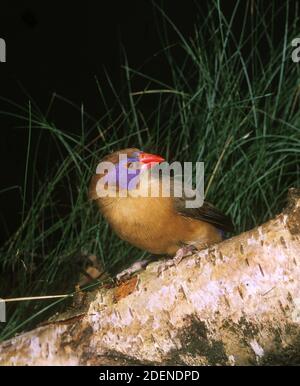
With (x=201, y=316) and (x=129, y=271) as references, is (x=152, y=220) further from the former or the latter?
(x=201, y=316)

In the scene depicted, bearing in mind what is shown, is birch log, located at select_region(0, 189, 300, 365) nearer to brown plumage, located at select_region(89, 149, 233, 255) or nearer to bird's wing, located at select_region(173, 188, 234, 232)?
brown plumage, located at select_region(89, 149, 233, 255)

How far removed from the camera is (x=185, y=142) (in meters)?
3.39

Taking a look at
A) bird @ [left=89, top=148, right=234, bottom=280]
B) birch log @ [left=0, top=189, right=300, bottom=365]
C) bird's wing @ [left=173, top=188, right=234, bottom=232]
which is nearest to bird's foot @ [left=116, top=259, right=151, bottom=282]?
bird @ [left=89, top=148, right=234, bottom=280]

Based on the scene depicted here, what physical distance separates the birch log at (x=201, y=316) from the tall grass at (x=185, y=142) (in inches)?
33.1

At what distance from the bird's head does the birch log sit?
41cm

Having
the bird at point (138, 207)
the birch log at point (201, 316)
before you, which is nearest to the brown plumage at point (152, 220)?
the bird at point (138, 207)

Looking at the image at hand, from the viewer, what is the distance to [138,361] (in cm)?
212

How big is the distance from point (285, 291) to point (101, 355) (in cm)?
61

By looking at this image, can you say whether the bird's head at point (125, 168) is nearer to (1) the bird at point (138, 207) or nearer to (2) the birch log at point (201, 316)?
(1) the bird at point (138, 207)

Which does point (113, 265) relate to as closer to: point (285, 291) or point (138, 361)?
point (138, 361)

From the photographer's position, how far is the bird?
2.45 m

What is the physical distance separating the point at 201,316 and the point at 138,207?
0.57 meters

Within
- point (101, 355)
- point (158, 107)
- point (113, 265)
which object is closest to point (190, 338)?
point (101, 355)

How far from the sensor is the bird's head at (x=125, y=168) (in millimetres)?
2473
